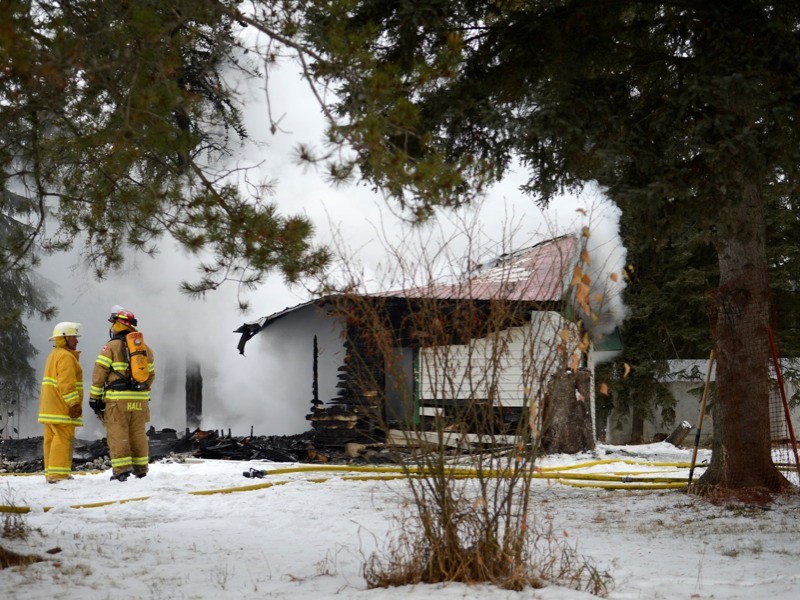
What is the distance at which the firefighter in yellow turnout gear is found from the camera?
10.7 metres

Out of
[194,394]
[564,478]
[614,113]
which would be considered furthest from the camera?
[194,394]

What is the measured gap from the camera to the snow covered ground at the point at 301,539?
18.1ft

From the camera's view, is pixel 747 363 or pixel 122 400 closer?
pixel 747 363

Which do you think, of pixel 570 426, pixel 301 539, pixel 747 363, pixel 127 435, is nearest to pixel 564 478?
pixel 747 363

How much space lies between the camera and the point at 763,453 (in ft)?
32.2

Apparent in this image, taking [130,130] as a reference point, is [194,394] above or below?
below

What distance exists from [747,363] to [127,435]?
23.2 feet

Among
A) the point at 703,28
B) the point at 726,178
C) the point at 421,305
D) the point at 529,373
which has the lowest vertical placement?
the point at 529,373

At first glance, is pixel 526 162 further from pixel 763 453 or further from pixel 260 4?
pixel 763 453

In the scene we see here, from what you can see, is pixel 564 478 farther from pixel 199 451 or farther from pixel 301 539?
pixel 199 451

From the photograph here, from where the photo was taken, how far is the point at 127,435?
10828 millimetres

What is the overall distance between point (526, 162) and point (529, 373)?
12.4 ft

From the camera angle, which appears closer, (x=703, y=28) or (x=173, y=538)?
(x=173, y=538)

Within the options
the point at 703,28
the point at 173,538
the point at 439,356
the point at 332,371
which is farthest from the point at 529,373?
the point at 332,371
